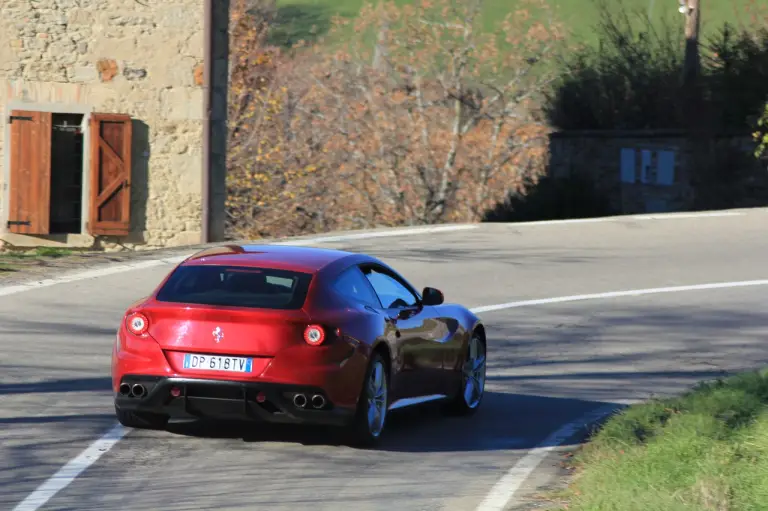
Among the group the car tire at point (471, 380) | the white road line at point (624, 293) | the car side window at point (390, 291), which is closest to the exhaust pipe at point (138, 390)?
the car side window at point (390, 291)

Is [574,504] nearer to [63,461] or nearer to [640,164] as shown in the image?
[63,461]

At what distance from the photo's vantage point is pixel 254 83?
45.2m

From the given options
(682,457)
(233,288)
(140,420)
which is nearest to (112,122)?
(140,420)

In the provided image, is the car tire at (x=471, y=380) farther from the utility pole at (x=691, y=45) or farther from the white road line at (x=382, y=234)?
the utility pole at (x=691, y=45)

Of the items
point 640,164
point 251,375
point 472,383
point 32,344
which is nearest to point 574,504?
point 251,375

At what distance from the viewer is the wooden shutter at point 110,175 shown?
958 inches

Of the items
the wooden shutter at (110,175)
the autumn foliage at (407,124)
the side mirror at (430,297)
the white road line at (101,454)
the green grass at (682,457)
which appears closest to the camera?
the green grass at (682,457)

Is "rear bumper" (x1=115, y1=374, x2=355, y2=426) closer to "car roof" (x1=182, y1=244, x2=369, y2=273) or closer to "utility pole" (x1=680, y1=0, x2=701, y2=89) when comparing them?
"car roof" (x1=182, y1=244, x2=369, y2=273)

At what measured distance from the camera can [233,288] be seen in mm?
9859

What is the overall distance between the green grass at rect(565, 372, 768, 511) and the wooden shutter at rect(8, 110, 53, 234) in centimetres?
1516

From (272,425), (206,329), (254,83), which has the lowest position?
(272,425)

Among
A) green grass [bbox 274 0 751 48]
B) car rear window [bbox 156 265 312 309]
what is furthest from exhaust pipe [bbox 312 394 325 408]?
green grass [bbox 274 0 751 48]

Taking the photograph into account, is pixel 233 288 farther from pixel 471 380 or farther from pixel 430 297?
pixel 471 380

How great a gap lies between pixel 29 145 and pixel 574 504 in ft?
58.7
